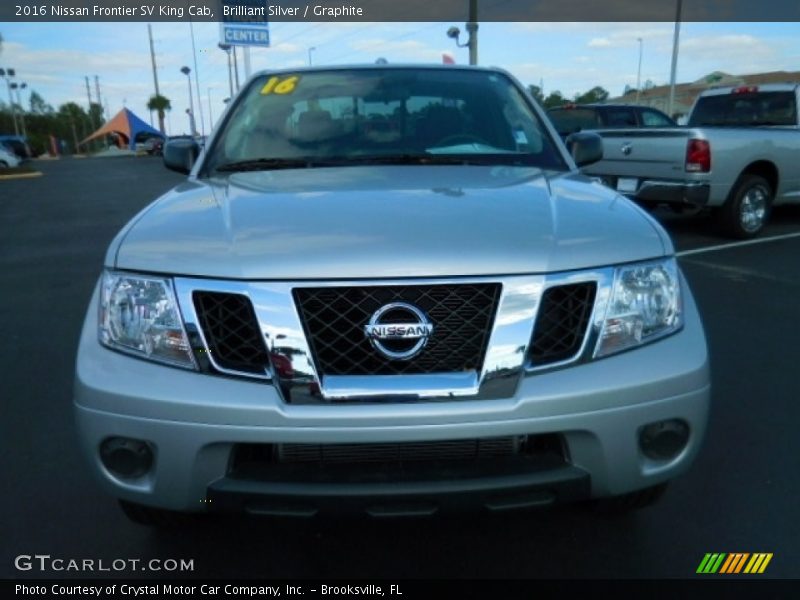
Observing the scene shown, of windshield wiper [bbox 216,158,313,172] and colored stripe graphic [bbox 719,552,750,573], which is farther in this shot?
windshield wiper [bbox 216,158,313,172]

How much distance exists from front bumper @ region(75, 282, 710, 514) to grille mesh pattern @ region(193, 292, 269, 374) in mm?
60

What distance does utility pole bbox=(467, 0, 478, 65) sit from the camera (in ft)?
65.7

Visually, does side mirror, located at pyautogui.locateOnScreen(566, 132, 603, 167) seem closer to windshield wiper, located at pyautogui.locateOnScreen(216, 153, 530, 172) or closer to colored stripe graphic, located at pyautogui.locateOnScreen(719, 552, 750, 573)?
windshield wiper, located at pyautogui.locateOnScreen(216, 153, 530, 172)

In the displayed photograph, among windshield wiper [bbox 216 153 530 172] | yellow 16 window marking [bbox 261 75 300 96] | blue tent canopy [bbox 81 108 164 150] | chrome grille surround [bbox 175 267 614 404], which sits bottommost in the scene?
Answer: blue tent canopy [bbox 81 108 164 150]

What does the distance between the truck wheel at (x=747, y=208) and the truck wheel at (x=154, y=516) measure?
7.55 metres

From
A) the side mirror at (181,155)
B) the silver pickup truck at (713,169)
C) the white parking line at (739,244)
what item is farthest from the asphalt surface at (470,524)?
the silver pickup truck at (713,169)

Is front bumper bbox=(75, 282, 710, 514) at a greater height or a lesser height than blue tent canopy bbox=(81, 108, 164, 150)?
greater

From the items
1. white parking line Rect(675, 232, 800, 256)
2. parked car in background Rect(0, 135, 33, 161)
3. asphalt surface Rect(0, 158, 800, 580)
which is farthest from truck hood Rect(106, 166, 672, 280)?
parked car in background Rect(0, 135, 33, 161)

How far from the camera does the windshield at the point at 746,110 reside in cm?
966

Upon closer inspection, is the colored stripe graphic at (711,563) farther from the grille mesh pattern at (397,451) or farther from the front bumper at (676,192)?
the front bumper at (676,192)

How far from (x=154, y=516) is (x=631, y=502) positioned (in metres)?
1.62

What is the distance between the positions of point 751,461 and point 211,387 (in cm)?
238

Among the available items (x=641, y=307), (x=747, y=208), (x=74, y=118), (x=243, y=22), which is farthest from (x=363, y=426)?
(x=74, y=118)

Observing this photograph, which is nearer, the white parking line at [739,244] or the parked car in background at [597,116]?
the white parking line at [739,244]
